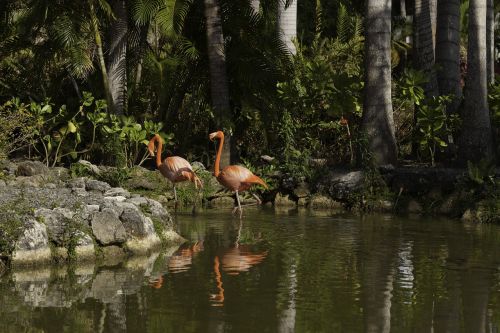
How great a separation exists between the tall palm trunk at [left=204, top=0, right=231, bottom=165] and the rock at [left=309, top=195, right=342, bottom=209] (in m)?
2.28

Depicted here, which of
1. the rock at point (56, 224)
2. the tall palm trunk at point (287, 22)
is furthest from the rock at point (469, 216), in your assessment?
the rock at point (56, 224)

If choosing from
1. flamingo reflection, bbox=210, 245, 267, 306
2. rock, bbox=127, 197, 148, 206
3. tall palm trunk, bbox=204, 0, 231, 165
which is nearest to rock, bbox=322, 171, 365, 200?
tall palm trunk, bbox=204, 0, 231, 165

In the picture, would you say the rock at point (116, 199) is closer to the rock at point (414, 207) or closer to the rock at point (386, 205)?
the rock at point (386, 205)

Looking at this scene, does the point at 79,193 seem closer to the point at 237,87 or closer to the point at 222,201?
the point at 222,201

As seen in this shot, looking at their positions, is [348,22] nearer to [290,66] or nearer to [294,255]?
[290,66]

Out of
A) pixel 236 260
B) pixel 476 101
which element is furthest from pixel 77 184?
pixel 476 101

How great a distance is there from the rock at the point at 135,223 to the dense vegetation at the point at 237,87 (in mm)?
5802

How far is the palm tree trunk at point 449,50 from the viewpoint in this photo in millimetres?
18000

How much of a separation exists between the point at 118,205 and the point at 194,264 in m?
1.45

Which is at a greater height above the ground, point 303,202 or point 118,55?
point 118,55

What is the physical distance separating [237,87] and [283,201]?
3.24 metres

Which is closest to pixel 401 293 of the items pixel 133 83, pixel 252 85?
pixel 252 85

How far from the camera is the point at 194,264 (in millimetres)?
10109

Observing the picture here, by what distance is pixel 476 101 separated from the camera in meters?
16.8
